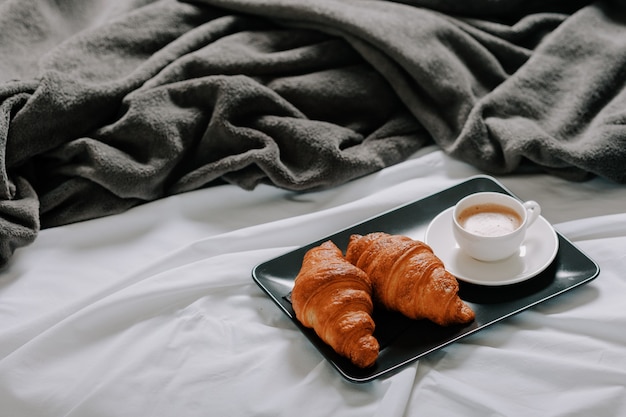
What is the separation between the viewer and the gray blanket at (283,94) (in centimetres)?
111

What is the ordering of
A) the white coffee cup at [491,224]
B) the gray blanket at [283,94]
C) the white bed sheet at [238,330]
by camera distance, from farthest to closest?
1. the gray blanket at [283,94]
2. the white coffee cup at [491,224]
3. the white bed sheet at [238,330]

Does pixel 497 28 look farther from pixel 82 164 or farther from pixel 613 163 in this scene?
pixel 82 164

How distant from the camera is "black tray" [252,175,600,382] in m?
0.85

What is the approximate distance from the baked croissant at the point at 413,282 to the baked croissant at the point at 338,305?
0.08 ft

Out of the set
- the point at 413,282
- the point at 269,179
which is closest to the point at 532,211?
the point at 413,282

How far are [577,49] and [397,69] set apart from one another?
1.02 feet

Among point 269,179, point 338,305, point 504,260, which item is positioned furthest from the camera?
point 269,179

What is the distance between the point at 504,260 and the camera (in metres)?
0.97

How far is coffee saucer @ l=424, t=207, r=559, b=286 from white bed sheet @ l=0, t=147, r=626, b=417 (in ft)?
0.16

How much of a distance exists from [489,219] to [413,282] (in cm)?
18

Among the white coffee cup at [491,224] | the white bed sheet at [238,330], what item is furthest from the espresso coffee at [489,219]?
the white bed sheet at [238,330]

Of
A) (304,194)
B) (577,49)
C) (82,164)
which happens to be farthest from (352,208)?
(577,49)

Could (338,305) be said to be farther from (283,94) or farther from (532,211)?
(283,94)

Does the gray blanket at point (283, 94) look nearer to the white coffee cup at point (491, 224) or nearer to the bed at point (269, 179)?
the bed at point (269, 179)
